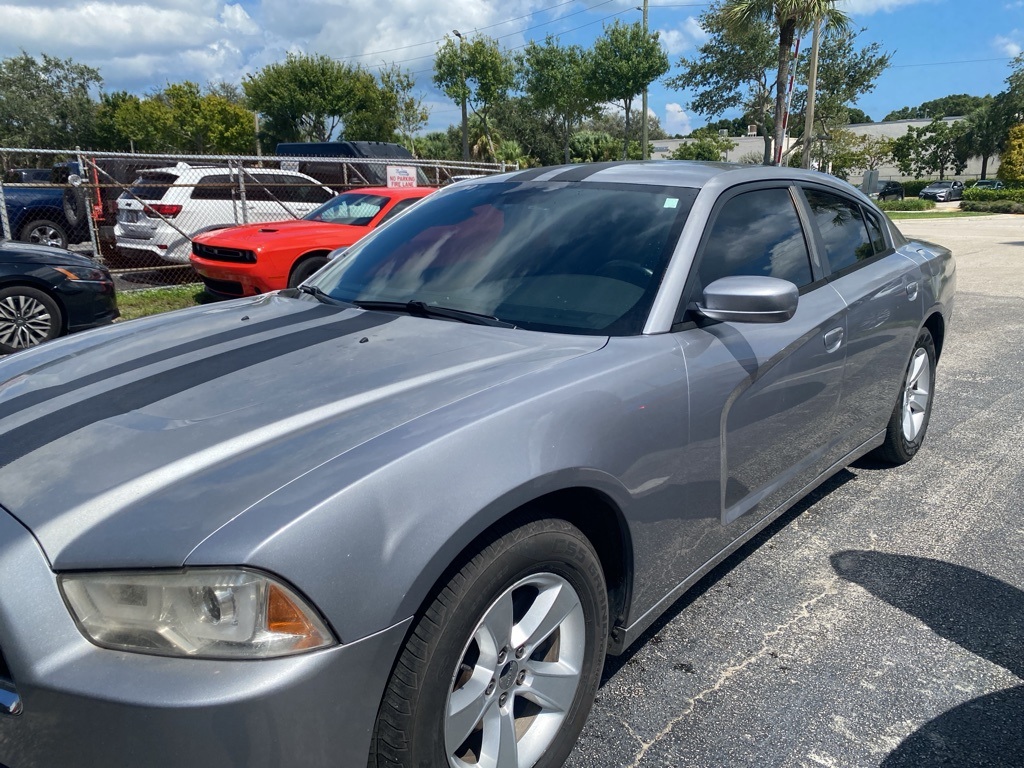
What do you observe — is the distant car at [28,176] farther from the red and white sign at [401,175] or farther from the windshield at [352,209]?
the windshield at [352,209]

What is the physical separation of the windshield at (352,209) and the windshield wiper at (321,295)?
670 centimetres

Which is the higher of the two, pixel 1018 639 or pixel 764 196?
pixel 764 196

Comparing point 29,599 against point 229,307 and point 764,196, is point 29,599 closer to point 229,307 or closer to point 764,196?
point 229,307

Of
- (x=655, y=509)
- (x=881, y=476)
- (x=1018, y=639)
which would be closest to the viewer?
(x=655, y=509)

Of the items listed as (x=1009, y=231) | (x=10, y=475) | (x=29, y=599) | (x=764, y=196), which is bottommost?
(x=1009, y=231)

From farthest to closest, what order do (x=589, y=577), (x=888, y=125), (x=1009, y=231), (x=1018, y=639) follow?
(x=888, y=125) → (x=1009, y=231) → (x=1018, y=639) → (x=589, y=577)

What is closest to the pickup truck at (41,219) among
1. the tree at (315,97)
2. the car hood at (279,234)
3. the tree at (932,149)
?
the car hood at (279,234)

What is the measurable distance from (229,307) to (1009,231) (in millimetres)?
25032

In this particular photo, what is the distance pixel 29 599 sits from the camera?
1.41m

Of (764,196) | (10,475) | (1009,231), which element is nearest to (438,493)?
(10,475)

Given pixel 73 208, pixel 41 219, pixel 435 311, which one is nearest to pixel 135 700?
pixel 435 311

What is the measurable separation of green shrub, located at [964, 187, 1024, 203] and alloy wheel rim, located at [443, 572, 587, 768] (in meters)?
41.8

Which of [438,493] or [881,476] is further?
[881,476]

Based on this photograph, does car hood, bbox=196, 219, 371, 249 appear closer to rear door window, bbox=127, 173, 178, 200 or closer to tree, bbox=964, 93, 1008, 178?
rear door window, bbox=127, 173, 178, 200
